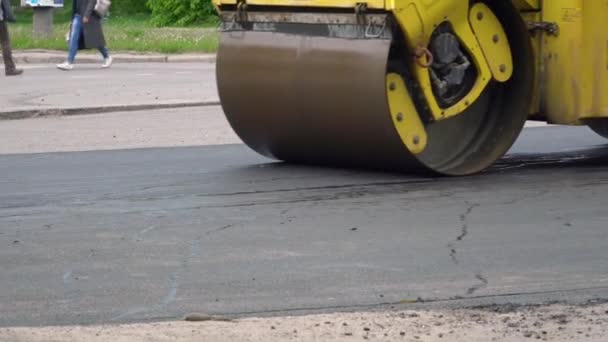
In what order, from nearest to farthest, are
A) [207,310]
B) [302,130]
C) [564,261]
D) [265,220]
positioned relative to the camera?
1. [207,310]
2. [564,261]
3. [265,220]
4. [302,130]

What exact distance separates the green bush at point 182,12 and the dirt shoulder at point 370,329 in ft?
127

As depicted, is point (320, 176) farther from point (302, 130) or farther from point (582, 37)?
point (582, 37)

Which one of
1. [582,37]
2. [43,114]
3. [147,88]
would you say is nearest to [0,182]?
[582,37]

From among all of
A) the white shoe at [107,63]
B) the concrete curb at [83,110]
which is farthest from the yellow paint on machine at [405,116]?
the white shoe at [107,63]

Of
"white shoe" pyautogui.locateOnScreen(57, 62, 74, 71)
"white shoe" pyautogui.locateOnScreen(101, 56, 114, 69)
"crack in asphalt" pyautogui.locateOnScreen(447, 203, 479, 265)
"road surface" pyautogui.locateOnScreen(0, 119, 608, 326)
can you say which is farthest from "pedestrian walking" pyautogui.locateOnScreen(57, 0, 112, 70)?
"crack in asphalt" pyautogui.locateOnScreen(447, 203, 479, 265)

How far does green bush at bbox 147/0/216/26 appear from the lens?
44.5 metres

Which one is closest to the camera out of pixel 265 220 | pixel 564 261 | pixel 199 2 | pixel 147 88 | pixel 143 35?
pixel 564 261

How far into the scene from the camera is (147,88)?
18203 mm

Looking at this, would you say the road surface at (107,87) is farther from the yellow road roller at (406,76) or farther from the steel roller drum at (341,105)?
the yellow road roller at (406,76)

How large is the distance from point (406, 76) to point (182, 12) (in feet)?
119

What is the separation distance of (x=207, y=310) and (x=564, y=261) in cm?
195

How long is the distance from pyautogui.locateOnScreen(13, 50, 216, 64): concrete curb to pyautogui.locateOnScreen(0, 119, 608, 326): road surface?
12445mm

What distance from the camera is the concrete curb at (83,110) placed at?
50.3 ft

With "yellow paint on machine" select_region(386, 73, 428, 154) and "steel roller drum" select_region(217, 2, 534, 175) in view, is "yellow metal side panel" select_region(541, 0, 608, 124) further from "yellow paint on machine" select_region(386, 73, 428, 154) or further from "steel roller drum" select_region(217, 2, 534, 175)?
"yellow paint on machine" select_region(386, 73, 428, 154)
